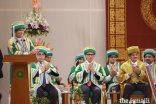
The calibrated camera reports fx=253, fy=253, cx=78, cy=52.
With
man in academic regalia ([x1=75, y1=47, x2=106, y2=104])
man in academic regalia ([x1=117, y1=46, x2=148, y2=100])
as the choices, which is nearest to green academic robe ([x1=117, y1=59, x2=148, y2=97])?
man in academic regalia ([x1=117, y1=46, x2=148, y2=100])

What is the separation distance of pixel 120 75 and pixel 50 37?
9.14ft

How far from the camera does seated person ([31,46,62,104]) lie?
518 cm

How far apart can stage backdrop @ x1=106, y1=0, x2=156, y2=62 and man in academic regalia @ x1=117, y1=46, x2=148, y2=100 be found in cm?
154

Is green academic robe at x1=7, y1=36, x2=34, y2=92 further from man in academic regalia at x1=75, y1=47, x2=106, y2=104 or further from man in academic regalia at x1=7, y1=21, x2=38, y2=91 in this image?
man in academic regalia at x1=75, y1=47, x2=106, y2=104

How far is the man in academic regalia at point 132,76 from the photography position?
5.31 meters

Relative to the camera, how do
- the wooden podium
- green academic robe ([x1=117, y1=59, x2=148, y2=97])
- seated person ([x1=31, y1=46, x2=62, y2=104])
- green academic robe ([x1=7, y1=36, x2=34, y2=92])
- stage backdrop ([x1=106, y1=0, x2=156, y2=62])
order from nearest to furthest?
A: 1. the wooden podium
2. green academic robe ([x1=7, y1=36, x2=34, y2=92])
3. seated person ([x1=31, y1=46, x2=62, y2=104])
4. green academic robe ([x1=117, y1=59, x2=148, y2=97])
5. stage backdrop ([x1=106, y1=0, x2=156, y2=62])

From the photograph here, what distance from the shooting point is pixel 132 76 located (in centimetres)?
554

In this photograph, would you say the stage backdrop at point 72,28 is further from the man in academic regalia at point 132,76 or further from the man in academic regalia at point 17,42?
the man in academic regalia at point 17,42

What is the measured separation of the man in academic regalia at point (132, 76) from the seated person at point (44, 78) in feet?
4.63

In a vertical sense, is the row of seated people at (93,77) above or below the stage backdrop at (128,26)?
below

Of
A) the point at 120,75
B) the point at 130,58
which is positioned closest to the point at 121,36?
the point at 130,58

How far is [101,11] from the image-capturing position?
752 centimetres

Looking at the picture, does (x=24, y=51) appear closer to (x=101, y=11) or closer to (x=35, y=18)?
(x=35, y=18)

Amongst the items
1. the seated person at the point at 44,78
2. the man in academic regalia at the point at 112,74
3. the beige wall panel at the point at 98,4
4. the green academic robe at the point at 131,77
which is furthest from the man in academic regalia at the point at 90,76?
the beige wall panel at the point at 98,4
